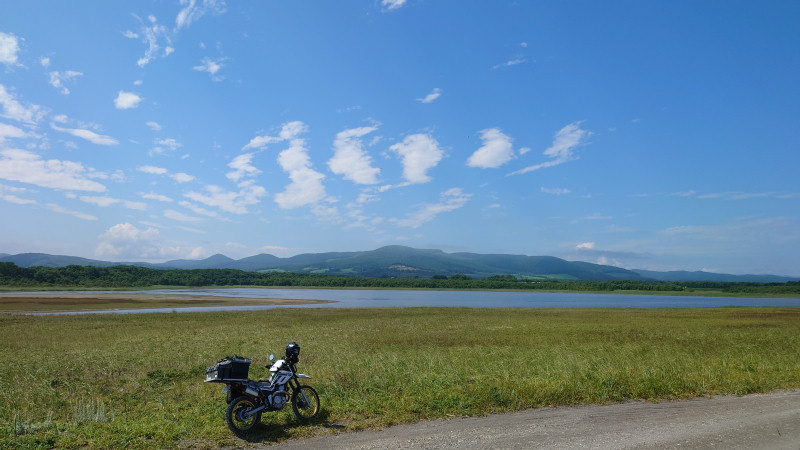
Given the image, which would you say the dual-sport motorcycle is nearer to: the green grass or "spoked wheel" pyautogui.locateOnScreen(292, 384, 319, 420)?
"spoked wheel" pyautogui.locateOnScreen(292, 384, 319, 420)

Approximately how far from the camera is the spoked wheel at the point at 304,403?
11.7m

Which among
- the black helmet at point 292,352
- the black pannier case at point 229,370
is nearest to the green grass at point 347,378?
the black pannier case at point 229,370

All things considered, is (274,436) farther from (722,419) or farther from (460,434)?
(722,419)

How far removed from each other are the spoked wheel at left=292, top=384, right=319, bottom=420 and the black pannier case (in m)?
1.53

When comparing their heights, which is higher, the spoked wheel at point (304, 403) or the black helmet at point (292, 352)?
the black helmet at point (292, 352)

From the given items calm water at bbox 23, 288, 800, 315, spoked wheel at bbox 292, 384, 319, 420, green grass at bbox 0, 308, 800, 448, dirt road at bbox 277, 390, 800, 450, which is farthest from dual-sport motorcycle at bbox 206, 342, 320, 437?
calm water at bbox 23, 288, 800, 315

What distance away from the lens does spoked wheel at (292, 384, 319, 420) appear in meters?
11.7

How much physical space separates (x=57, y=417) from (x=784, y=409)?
20.6 metres

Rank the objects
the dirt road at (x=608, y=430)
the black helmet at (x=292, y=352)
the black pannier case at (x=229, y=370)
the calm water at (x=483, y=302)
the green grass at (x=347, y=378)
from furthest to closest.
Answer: the calm water at (x=483, y=302) → the black helmet at (x=292, y=352) → the green grass at (x=347, y=378) → the black pannier case at (x=229, y=370) → the dirt road at (x=608, y=430)

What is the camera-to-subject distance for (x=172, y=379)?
20.0 m

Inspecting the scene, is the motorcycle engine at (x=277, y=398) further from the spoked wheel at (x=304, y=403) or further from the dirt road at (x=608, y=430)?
the dirt road at (x=608, y=430)

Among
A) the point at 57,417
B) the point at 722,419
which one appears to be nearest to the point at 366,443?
the point at 722,419

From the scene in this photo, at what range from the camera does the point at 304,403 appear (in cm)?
1175

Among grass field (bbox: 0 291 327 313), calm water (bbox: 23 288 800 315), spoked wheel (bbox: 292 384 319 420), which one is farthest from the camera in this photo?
calm water (bbox: 23 288 800 315)
